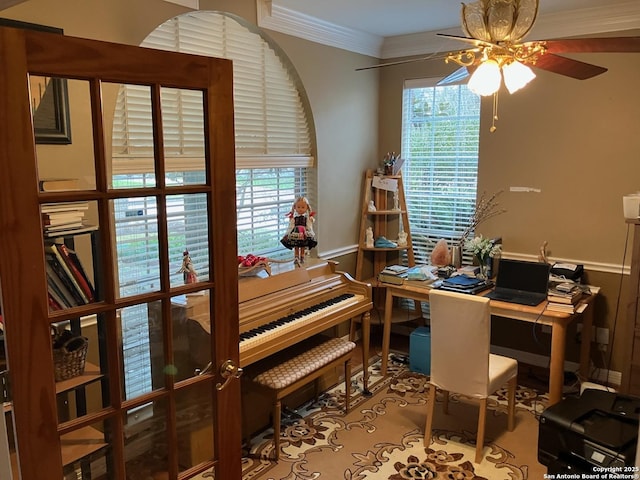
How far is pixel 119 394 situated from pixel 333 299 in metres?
1.87

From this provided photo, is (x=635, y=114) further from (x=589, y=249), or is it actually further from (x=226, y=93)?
(x=226, y=93)

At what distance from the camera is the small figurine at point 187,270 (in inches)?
68.6

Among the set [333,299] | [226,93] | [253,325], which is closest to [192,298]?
[226,93]

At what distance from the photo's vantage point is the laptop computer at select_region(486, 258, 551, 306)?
3.26m

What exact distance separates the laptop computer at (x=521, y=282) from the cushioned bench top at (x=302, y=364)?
3.47 feet

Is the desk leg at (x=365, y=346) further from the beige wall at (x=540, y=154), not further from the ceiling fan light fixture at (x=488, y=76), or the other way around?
the ceiling fan light fixture at (x=488, y=76)

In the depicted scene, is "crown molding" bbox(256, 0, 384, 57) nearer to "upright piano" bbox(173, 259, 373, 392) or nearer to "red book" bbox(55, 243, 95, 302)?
"upright piano" bbox(173, 259, 373, 392)

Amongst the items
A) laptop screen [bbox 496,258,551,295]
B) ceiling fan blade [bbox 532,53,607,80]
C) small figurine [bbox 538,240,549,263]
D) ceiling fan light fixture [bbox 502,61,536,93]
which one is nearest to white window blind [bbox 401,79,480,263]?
small figurine [bbox 538,240,549,263]

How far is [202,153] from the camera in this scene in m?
1.71

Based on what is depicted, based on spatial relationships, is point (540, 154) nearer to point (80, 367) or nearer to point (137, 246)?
point (137, 246)

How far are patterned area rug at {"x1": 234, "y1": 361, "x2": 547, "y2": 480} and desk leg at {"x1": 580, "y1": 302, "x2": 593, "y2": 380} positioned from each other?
1.19 feet

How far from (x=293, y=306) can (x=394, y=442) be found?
38.4 inches

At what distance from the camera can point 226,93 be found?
1.71 m

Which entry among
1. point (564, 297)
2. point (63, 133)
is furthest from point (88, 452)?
point (564, 297)
